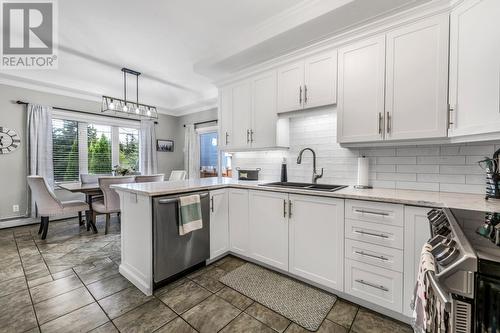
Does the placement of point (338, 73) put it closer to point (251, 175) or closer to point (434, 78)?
point (434, 78)

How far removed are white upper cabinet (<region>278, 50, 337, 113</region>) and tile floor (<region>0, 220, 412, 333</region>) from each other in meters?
1.97

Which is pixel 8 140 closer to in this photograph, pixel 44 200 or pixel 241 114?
pixel 44 200

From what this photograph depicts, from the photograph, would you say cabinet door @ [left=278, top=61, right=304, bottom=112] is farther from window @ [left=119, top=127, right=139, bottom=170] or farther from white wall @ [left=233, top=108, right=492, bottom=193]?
window @ [left=119, top=127, right=139, bottom=170]

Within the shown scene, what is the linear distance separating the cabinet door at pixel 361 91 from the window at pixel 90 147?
Result: 5.14m

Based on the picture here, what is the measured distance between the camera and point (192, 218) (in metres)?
2.15

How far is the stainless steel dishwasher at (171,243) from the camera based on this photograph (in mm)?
1930

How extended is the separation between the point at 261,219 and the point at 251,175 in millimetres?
910

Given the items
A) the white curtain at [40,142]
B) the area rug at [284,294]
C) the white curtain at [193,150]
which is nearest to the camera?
the area rug at [284,294]

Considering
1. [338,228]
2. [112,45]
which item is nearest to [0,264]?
[112,45]

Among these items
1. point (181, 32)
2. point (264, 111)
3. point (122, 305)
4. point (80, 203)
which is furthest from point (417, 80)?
point (80, 203)

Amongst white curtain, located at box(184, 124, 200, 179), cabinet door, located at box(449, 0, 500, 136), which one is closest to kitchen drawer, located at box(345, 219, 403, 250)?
cabinet door, located at box(449, 0, 500, 136)

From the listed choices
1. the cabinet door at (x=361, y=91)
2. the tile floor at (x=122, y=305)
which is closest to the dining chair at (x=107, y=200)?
the tile floor at (x=122, y=305)

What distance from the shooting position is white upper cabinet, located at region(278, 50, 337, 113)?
2248mm

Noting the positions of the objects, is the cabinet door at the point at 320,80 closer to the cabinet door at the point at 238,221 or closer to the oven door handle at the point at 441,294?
the cabinet door at the point at 238,221
